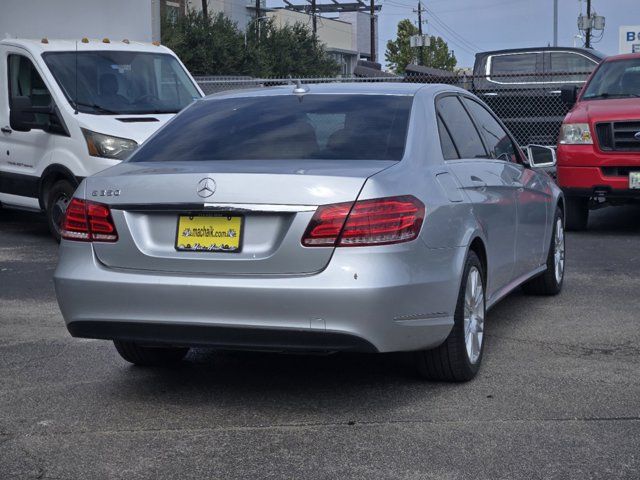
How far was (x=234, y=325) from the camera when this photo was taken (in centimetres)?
507

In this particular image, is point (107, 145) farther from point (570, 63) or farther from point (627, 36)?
point (627, 36)

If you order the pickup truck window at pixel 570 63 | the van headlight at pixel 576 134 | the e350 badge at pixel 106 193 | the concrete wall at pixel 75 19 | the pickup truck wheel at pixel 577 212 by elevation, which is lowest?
the pickup truck wheel at pixel 577 212

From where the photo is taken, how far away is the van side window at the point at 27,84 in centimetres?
1188

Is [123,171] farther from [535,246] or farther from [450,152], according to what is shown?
[535,246]

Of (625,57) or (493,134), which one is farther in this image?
(625,57)

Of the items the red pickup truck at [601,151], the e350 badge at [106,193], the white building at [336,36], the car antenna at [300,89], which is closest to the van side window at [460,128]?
the car antenna at [300,89]

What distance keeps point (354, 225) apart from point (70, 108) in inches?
280

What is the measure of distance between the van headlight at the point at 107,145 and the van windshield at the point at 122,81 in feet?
1.42

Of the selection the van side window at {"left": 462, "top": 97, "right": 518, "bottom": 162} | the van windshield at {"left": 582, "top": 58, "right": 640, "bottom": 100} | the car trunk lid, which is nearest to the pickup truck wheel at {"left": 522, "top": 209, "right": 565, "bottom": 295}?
the van side window at {"left": 462, "top": 97, "right": 518, "bottom": 162}

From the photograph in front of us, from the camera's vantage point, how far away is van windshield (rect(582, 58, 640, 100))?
12789 millimetres

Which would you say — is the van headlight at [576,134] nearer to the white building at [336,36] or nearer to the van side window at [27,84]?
the van side window at [27,84]

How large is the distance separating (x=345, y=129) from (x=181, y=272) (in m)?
1.22

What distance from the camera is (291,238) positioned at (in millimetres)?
5016

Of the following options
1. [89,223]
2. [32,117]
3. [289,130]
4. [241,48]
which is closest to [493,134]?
[289,130]
